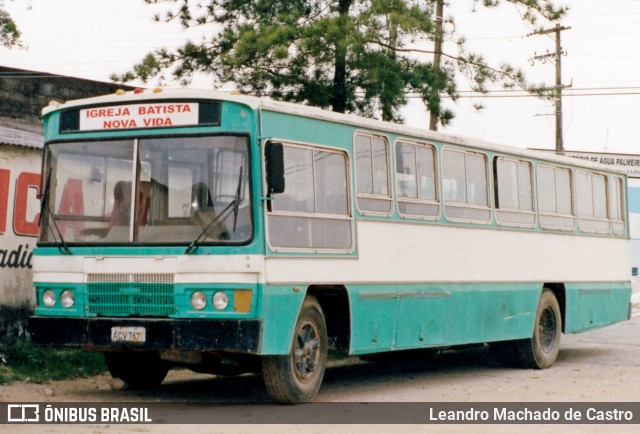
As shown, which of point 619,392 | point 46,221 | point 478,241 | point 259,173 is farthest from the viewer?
point 478,241

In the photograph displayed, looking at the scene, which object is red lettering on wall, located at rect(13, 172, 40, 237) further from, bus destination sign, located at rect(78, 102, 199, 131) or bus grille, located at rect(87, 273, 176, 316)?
bus grille, located at rect(87, 273, 176, 316)

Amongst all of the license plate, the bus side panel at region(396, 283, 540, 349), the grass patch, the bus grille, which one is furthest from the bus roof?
the grass patch

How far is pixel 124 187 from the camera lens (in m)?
11.9

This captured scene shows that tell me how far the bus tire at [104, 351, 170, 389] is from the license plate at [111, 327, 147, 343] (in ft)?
3.27

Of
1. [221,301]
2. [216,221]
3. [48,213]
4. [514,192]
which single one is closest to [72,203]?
[48,213]

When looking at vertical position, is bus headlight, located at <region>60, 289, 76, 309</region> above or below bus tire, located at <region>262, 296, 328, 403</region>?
above

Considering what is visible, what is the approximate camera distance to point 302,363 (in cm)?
1208

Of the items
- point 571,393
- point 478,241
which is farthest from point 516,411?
point 478,241

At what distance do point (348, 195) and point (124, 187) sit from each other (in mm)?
2360

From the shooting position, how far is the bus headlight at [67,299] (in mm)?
11922

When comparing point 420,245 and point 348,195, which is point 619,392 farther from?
point 348,195

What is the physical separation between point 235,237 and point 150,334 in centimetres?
119

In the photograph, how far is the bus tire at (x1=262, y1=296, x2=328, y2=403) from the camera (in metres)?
11.7

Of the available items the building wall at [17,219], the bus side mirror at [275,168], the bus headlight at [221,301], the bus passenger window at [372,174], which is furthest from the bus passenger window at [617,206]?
the bus headlight at [221,301]
